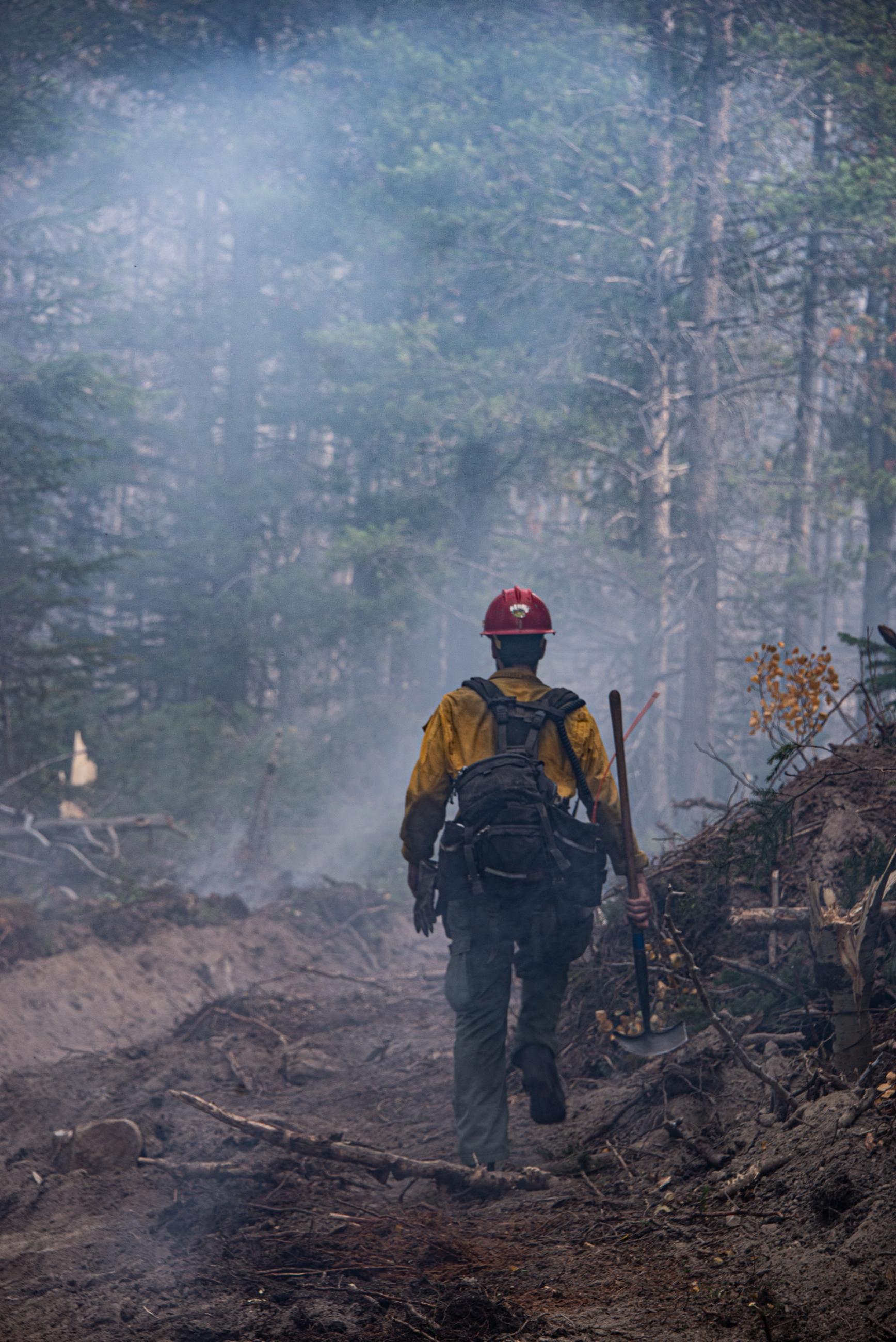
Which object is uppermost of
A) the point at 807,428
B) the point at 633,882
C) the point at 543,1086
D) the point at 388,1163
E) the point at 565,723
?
the point at 807,428

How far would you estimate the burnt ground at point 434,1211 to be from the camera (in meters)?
3.06

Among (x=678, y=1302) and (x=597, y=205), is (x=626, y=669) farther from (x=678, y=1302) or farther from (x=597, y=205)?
(x=678, y=1302)

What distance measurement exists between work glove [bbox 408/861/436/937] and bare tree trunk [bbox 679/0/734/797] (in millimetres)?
10447

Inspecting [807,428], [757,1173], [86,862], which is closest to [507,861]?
[757,1173]

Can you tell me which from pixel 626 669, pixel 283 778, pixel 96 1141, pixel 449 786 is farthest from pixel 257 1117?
pixel 626 669

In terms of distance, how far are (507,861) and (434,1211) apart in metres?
1.41

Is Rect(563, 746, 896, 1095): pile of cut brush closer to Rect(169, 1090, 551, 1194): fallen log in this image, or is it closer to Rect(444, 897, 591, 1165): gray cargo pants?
Rect(444, 897, 591, 1165): gray cargo pants

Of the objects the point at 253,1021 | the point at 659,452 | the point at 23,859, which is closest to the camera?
the point at 253,1021

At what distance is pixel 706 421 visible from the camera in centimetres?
1555

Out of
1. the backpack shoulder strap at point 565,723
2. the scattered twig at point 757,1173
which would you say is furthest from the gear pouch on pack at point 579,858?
the scattered twig at point 757,1173

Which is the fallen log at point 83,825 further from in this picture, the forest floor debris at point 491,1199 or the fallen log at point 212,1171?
the fallen log at point 212,1171

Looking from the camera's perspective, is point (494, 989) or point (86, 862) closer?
point (494, 989)

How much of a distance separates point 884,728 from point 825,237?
12.4 m

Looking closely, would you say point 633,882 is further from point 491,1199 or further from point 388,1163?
point 388,1163
